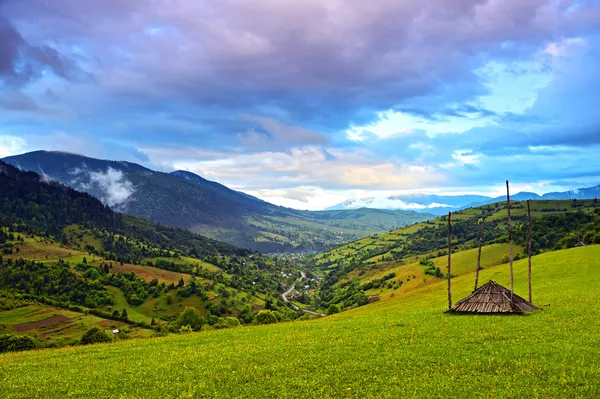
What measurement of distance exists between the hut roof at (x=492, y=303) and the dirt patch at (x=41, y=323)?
608 feet

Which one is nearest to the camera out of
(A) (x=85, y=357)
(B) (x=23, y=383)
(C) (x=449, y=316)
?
(B) (x=23, y=383)

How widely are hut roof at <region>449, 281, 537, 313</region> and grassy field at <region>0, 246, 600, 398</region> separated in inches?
108

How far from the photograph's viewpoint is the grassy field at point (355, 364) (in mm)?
25781

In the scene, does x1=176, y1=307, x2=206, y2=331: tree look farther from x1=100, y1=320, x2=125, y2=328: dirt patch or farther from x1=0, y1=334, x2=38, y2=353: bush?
x1=100, y1=320, x2=125, y2=328: dirt patch

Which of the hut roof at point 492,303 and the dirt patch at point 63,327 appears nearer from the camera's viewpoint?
the hut roof at point 492,303

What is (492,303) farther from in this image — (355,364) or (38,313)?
(38,313)

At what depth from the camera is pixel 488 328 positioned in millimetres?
41000

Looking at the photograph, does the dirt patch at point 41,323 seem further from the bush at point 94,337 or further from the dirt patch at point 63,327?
the bush at point 94,337

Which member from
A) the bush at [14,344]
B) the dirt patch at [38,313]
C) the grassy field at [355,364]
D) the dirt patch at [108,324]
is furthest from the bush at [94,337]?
the dirt patch at [38,313]

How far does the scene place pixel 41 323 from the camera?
175 meters

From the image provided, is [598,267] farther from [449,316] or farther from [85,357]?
[85,357]

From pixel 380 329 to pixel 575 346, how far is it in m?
19.1

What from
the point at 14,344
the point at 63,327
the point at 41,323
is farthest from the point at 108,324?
the point at 14,344

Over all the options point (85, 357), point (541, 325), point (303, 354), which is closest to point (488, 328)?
point (541, 325)
